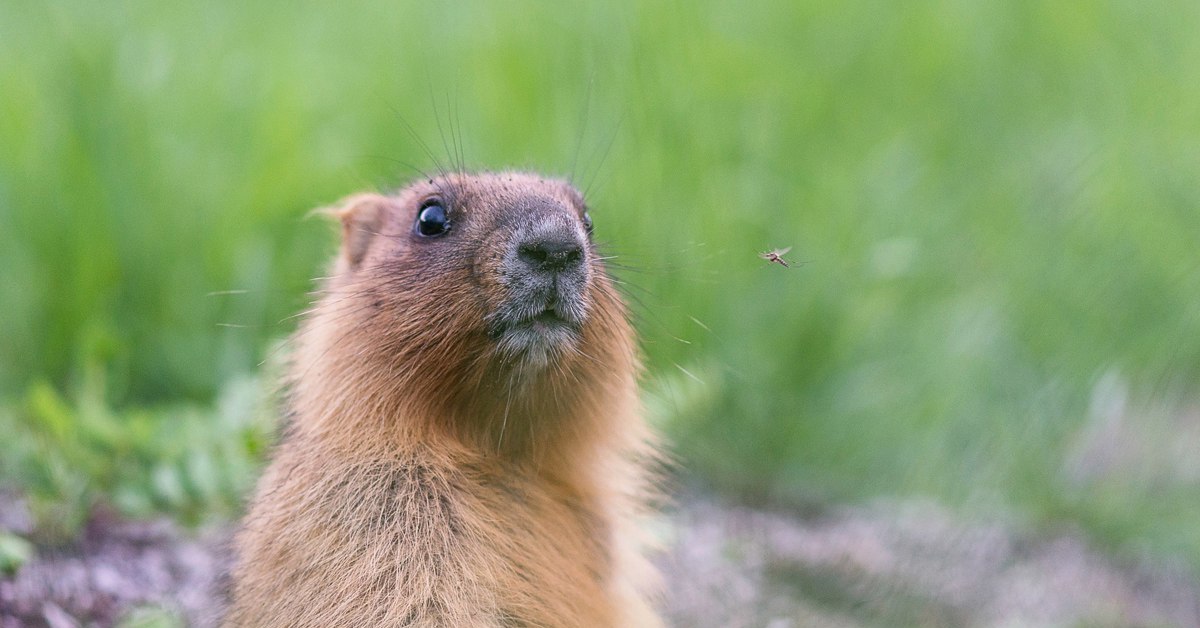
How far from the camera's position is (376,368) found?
3.88 metres

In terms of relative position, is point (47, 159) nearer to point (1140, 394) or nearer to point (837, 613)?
point (837, 613)

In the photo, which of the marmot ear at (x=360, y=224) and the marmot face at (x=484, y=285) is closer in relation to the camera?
the marmot face at (x=484, y=285)

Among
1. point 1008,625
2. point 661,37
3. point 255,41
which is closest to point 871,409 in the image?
point 1008,625

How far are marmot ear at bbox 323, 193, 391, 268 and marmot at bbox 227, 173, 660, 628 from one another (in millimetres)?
263

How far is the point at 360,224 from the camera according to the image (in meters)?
4.61

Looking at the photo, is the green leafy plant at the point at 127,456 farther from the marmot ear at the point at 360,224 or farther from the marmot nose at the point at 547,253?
the marmot nose at the point at 547,253

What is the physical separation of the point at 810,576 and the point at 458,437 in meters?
1.69

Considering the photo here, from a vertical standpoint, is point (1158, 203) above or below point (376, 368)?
above

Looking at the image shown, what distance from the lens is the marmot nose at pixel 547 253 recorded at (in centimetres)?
357

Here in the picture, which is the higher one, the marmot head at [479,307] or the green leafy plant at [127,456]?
the marmot head at [479,307]

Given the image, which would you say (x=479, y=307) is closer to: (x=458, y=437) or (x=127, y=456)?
(x=458, y=437)

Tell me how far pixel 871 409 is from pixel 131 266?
4.13m

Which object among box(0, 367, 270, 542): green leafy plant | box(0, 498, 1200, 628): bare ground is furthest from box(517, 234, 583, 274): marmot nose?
box(0, 367, 270, 542): green leafy plant

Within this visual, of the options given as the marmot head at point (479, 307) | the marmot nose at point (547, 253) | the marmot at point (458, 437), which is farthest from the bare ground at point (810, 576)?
the marmot nose at point (547, 253)
